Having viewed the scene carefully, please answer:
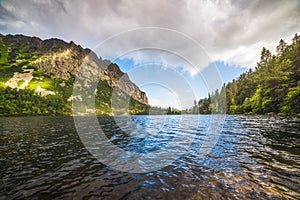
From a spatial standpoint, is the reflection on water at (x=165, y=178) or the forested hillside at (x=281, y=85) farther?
the forested hillside at (x=281, y=85)

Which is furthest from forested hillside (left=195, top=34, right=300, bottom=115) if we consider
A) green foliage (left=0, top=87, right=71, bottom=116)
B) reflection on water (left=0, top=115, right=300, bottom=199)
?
green foliage (left=0, top=87, right=71, bottom=116)

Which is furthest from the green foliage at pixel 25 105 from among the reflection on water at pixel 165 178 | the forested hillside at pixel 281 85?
the forested hillside at pixel 281 85

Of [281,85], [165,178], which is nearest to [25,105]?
[165,178]

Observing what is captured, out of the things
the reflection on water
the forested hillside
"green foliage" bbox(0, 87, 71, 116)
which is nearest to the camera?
the reflection on water

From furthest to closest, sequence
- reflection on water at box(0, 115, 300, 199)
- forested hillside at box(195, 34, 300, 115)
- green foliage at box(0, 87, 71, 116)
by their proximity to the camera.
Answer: green foliage at box(0, 87, 71, 116) → forested hillside at box(195, 34, 300, 115) → reflection on water at box(0, 115, 300, 199)

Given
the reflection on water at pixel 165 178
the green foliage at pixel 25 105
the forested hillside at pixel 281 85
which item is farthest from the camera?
the green foliage at pixel 25 105

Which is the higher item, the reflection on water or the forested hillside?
the forested hillside

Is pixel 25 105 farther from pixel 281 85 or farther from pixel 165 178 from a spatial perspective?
pixel 281 85

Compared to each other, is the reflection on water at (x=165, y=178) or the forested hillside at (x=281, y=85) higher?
the forested hillside at (x=281, y=85)

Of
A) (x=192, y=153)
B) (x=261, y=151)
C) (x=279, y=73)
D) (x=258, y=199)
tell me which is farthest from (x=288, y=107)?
(x=258, y=199)

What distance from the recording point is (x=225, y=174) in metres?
8.98

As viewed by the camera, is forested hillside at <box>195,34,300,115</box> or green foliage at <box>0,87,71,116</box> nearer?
forested hillside at <box>195,34,300,115</box>

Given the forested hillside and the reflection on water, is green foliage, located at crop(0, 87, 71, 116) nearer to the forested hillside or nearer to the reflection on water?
the reflection on water

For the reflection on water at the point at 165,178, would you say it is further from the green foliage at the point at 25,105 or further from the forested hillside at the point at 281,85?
the green foliage at the point at 25,105
